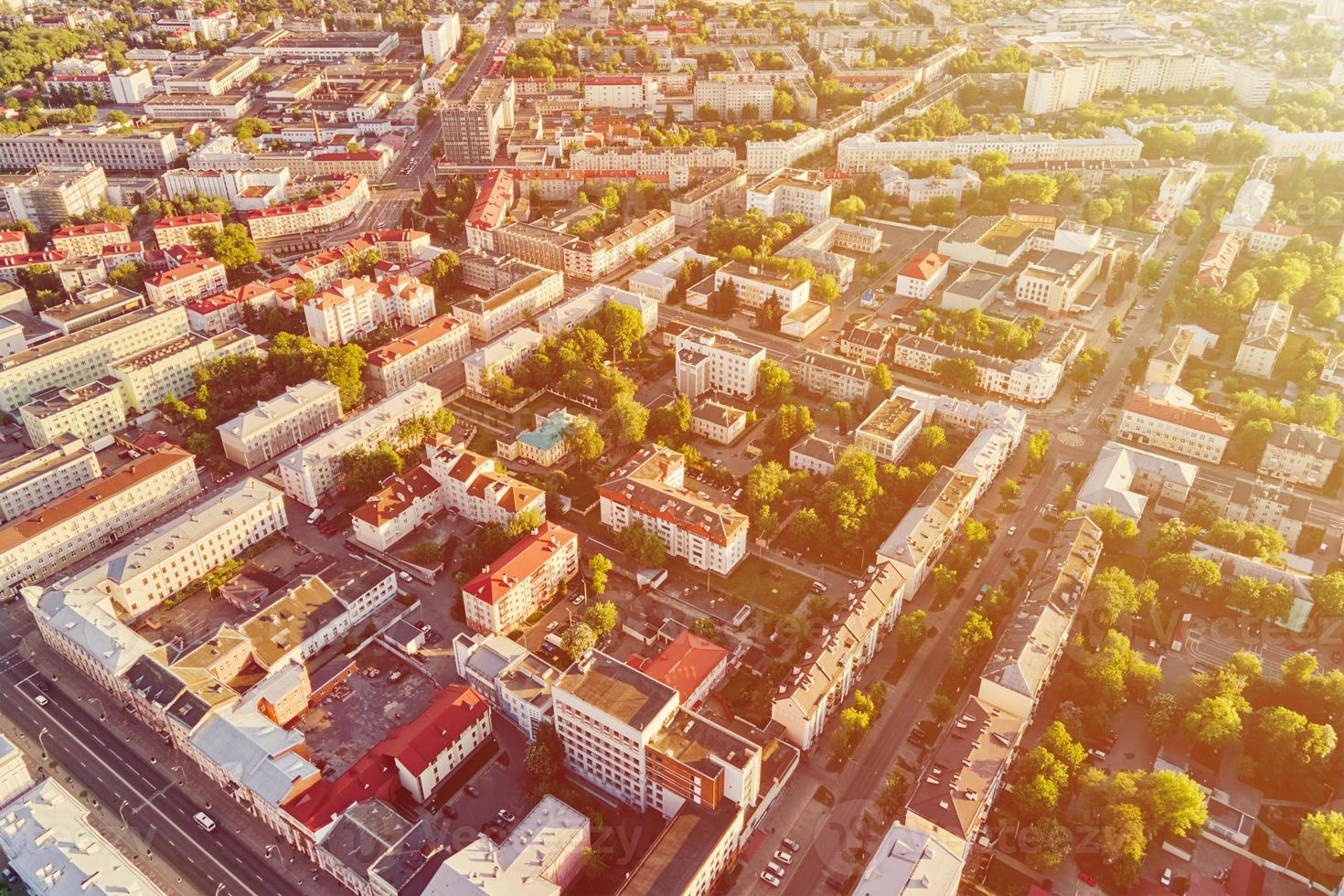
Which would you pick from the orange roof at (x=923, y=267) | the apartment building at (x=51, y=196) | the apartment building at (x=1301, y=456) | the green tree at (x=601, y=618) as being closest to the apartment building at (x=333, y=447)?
the green tree at (x=601, y=618)

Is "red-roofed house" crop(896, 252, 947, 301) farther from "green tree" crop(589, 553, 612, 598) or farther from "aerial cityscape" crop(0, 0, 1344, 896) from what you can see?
"green tree" crop(589, 553, 612, 598)

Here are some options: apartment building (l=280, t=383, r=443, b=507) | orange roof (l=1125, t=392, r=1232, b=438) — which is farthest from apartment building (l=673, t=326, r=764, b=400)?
orange roof (l=1125, t=392, r=1232, b=438)

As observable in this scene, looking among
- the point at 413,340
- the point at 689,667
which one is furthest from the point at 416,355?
the point at 689,667

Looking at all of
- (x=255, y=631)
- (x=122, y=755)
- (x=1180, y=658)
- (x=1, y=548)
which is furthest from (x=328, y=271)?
(x=1180, y=658)

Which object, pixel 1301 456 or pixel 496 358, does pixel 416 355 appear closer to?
pixel 496 358

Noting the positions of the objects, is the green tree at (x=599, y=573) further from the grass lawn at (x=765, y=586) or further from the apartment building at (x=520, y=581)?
the grass lawn at (x=765, y=586)
